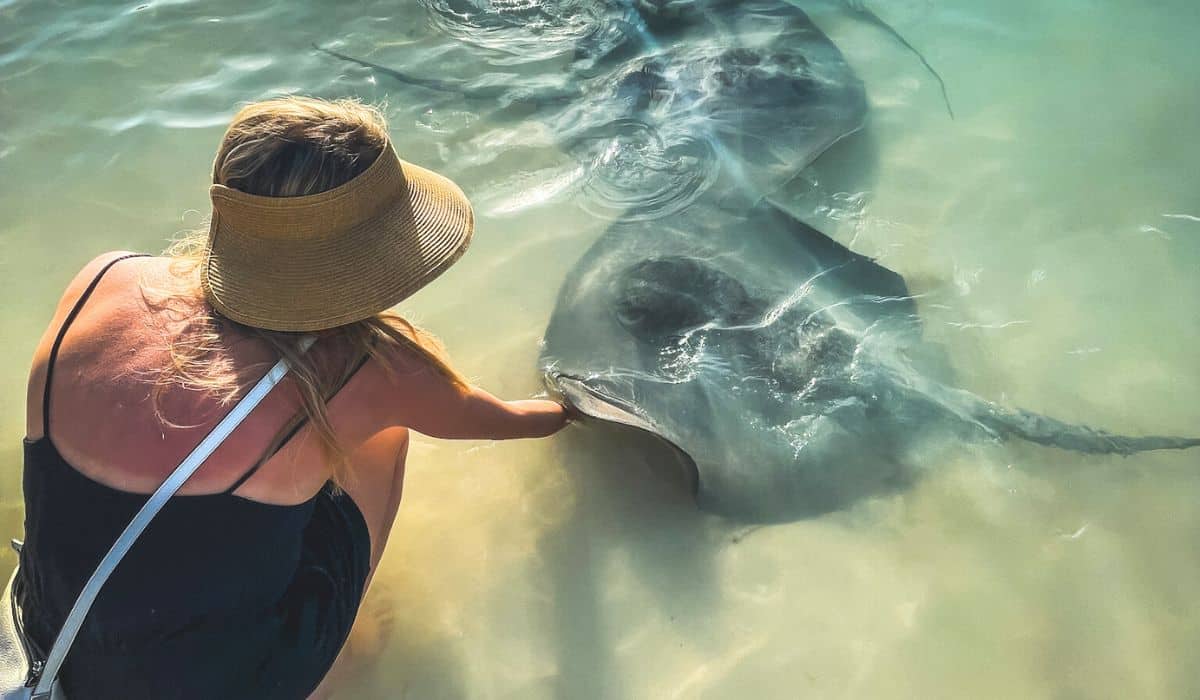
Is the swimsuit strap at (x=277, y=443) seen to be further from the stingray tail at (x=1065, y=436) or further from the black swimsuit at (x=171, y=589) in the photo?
the stingray tail at (x=1065, y=436)

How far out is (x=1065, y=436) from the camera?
122 inches

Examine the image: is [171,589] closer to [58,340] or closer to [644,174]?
[58,340]

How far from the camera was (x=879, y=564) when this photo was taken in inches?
114

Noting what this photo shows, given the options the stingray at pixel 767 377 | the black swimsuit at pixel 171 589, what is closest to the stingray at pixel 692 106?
the stingray at pixel 767 377

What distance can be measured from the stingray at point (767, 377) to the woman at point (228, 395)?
1.10 metres

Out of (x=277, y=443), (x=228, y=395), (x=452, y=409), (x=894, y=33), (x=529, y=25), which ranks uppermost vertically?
(x=228, y=395)

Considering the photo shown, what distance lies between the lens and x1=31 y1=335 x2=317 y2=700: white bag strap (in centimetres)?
175

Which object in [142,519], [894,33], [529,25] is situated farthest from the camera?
[529,25]

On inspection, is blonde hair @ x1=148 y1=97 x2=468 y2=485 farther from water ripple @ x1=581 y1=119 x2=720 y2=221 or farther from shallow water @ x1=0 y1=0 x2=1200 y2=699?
water ripple @ x1=581 y1=119 x2=720 y2=221

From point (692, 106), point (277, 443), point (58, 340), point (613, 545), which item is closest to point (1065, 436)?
point (613, 545)

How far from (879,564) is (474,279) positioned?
2.29 meters

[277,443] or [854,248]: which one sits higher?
[277,443]

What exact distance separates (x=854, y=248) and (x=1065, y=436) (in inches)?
55.9

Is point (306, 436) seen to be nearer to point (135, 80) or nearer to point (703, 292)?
point (703, 292)
